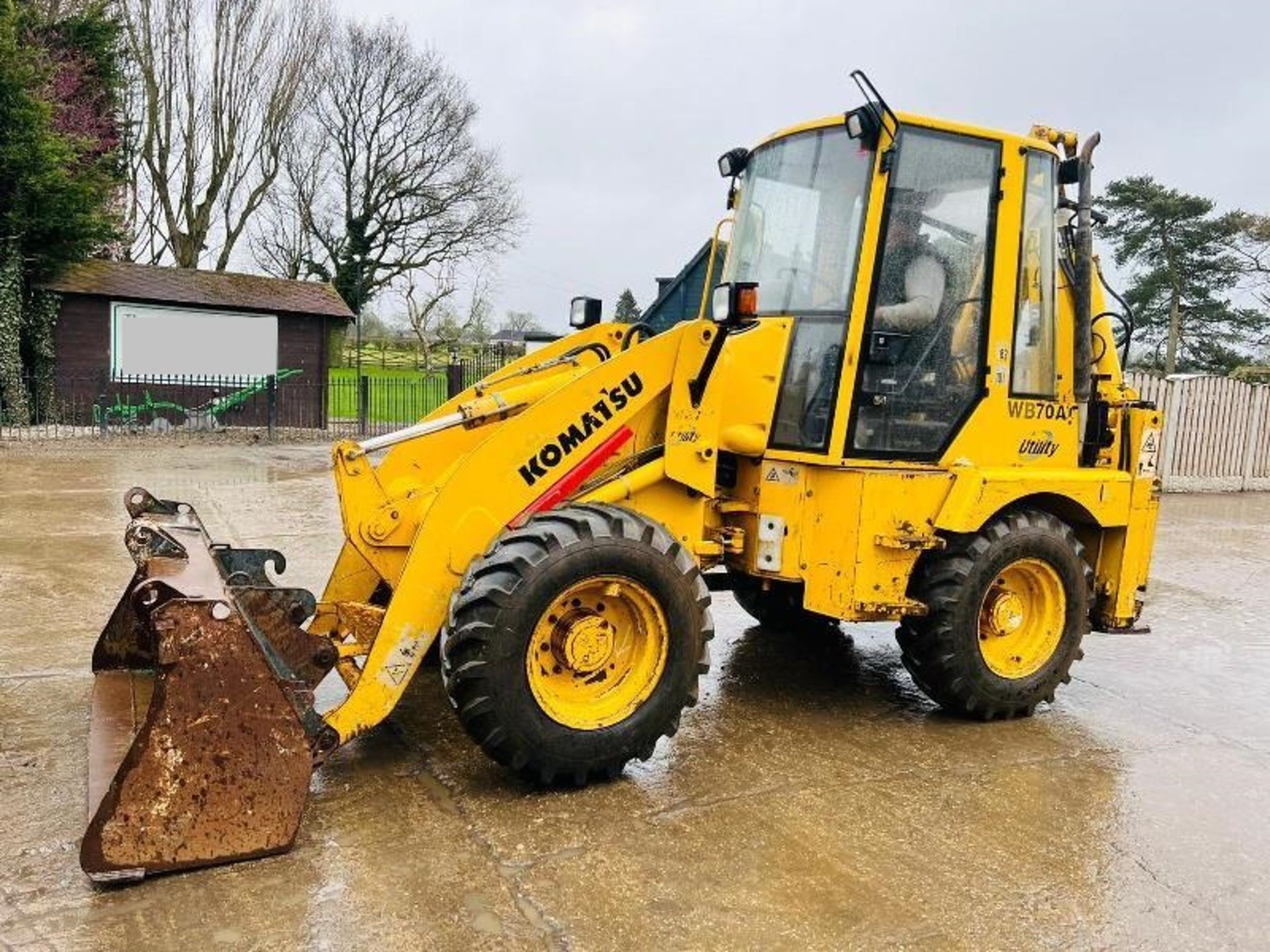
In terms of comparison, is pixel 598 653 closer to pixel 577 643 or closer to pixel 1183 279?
pixel 577 643

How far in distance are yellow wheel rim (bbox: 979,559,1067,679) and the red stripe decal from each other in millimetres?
1898

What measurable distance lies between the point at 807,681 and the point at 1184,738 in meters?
1.75

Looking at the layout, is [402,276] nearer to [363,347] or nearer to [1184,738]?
[363,347]

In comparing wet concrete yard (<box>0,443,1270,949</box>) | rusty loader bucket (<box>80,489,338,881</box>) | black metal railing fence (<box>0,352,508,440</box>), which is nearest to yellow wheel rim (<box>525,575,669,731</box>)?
wet concrete yard (<box>0,443,1270,949</box>)

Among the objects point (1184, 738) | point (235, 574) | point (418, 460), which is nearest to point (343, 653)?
point (235, 574)

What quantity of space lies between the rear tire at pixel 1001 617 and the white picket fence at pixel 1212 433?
37.5 feet

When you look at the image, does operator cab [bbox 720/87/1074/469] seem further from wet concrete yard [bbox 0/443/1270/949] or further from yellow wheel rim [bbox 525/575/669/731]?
wet concrete yard [bbox 0/443/1270/949]

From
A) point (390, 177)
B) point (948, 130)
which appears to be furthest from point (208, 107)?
point (948, 130)

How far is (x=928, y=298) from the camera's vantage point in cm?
455

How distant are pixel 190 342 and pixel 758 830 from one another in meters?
20.0

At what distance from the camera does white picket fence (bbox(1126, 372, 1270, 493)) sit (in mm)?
15156

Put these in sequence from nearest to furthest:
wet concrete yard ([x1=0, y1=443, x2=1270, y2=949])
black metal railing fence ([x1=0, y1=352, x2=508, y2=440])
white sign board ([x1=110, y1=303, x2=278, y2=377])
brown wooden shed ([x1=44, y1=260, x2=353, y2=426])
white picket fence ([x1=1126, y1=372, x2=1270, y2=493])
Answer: wet concrete yard ([x1=0, y1=443, x2=1270, y2=949]) → white picket fence ([x1=1126, y1=372, x2=1270, y2=493]) → black metal railing fence ([x1=0, y1=352, x2=508, y2=440]) → brown wooden shed ([x1=44, y1=260, x2=353, y2=426]) → white sign board ([x1=110, y1=303, x2=278, y2=377])

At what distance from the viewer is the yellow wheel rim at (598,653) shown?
370 cm

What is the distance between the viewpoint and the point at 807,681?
17.5ft
